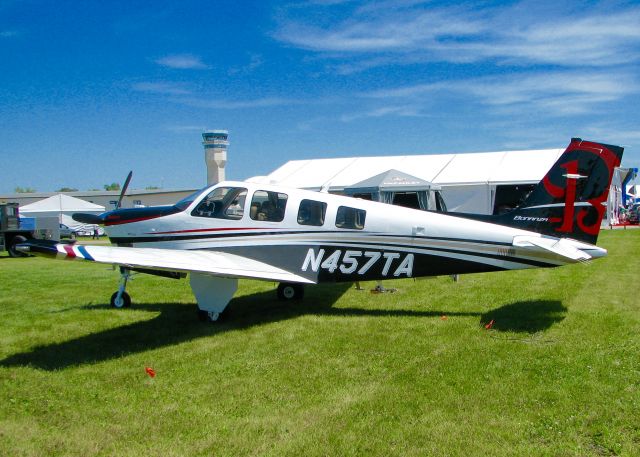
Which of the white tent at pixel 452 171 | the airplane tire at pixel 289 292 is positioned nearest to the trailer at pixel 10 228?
the white tent at pixel 452 171

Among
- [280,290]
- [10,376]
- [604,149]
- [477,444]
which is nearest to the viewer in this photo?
[477,444]

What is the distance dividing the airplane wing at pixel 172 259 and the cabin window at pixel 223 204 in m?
0.66

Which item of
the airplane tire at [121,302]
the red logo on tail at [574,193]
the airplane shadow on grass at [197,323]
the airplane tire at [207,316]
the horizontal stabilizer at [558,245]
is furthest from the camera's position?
the airplane tire at [121,302]

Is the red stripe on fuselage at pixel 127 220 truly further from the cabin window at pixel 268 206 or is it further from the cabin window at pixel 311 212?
the cabin window at pixel 311 212

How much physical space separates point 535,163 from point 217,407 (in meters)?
30.0

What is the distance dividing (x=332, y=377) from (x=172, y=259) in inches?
127

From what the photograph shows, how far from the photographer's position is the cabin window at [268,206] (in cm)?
893

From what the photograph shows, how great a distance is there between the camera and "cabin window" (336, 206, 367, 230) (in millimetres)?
8836

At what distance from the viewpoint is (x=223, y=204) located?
8984 mm

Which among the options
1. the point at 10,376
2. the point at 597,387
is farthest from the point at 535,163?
the point at 10,376

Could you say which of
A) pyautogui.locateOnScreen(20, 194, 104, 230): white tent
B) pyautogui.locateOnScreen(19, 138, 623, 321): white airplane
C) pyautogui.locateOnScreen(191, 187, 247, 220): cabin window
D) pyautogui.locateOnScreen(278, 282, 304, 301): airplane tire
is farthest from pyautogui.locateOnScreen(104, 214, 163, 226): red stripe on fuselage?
pyautogui.locateOnScreen(20, 194, 104, 230): white tent

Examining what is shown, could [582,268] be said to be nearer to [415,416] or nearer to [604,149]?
[604,149]

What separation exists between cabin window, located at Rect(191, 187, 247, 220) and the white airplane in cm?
2

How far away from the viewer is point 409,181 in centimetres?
2598
